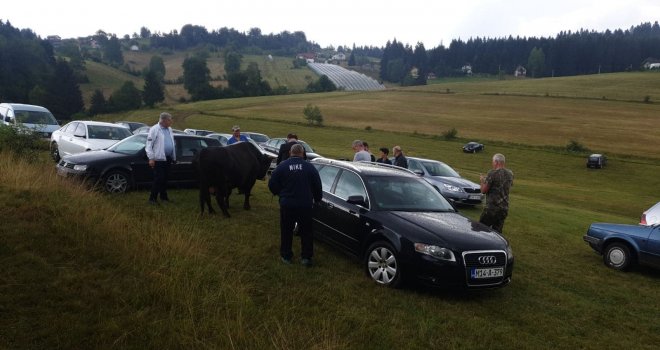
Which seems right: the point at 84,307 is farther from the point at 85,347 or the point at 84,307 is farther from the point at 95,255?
the point at 95,255

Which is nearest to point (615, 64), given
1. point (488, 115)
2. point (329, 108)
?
point (488, 115)

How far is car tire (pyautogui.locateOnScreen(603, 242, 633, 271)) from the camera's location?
8.66 meters

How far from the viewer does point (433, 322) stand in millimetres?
5191

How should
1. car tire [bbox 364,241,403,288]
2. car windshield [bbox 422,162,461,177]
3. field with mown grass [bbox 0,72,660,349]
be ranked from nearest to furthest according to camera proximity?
field with mown grass [bbox 0,72,660,349] < car tire [bbox 364,241,403,288] < car windshield [bbox 422,162,461,177]

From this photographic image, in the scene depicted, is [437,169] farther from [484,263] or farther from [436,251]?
[436,251]

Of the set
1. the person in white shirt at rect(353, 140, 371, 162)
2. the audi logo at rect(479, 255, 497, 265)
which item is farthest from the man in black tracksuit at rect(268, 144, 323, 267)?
the person in white shirt at rect(353, 140, 371, 162)

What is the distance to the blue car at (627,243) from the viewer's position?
836 centimetres

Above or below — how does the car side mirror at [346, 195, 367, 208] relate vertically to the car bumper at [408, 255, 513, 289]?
above

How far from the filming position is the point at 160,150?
358 inches

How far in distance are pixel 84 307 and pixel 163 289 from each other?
0.69 metres

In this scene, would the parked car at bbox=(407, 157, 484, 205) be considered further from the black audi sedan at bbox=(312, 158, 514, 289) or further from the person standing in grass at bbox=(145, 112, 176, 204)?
the person standing in grass at bbox=(145, 112, 176, 204)

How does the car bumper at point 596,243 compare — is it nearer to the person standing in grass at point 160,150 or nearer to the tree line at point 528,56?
the person standing in grass at point 160,150

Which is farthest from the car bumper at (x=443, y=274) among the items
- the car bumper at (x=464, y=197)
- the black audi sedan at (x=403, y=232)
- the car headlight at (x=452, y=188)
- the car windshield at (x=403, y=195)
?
the car headlight at (x=452, y=188)

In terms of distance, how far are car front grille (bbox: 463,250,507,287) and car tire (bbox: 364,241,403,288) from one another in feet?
2.85
